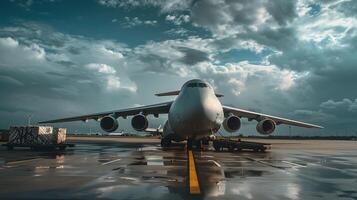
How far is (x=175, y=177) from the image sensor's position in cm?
1033

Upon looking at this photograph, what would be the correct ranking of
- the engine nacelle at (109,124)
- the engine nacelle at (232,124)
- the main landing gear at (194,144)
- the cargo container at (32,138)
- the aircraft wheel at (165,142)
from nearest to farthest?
the cargo container at (32,138) → the main landing gear at (194,144) → the engine nacelle at (232,124) → the engine nacelle at (109,124) → the aircraft wheel at (165,142)

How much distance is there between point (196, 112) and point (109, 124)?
973 centimetres

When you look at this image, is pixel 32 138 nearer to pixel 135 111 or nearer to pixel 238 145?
pixel 135 111

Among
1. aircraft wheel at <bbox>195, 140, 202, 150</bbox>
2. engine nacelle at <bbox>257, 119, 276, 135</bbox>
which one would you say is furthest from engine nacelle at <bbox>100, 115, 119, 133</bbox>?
engine nacelle at <bbox>257, 119, 276, 135</bbox>

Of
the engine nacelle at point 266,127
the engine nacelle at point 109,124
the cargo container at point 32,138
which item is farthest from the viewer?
the engine nacelle at point 266,127

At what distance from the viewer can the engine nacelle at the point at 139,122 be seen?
2795 cm

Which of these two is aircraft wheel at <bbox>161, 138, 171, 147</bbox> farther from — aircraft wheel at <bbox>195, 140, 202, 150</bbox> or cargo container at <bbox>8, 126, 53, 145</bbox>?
cargo container at <bbox>8, 126, 53, 145</bbox>

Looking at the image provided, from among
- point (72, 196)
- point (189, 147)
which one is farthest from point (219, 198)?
point (189, 147)

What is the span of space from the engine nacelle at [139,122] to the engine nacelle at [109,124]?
156 cm

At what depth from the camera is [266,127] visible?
29.7 metres

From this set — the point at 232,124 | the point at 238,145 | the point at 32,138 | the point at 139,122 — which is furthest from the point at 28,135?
the point at 238,145

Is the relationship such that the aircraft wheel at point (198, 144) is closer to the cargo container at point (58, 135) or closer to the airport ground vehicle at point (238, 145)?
the airport ground vehicle at point (238, 145)

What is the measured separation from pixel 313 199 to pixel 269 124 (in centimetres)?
2294

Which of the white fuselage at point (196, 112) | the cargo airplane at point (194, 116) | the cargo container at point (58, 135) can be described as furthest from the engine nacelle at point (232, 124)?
the cargo container at point (58, 135)
